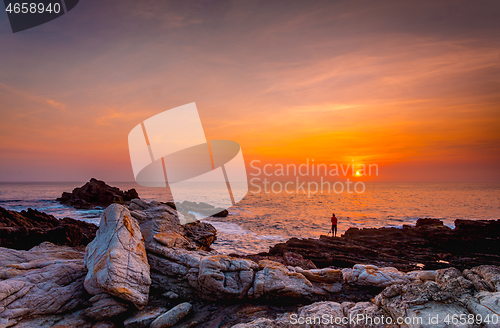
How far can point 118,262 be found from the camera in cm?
709

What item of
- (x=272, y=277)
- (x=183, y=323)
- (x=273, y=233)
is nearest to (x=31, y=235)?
(x=183, y=323)

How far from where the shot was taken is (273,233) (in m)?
28.3

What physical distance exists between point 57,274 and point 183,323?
174 inches

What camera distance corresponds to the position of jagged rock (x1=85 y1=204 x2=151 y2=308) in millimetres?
6738

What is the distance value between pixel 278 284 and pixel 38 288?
704 cm

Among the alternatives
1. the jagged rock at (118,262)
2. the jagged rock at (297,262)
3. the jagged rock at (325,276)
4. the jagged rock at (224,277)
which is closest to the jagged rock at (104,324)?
the jagged rock at (118,262)

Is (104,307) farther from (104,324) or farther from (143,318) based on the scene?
(143,318)

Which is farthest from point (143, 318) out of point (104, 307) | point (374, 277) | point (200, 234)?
point (200, 234)

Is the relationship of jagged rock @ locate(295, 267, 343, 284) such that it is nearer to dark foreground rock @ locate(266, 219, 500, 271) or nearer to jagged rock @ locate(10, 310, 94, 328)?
dark foreground rock @ locate(266, 219, 500, 271)

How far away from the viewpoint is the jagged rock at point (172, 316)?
6488 mm

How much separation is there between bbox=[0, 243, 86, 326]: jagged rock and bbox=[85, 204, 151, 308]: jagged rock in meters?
0.48

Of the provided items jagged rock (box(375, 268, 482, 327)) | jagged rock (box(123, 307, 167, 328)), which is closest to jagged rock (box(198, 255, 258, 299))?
jagged rock (box(123, 307, 167, 328))

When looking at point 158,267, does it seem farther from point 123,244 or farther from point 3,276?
point 3,276

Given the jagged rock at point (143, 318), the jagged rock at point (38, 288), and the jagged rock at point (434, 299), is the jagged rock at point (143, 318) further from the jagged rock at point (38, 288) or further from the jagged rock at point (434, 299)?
the jagged rock at point (434, 299)
